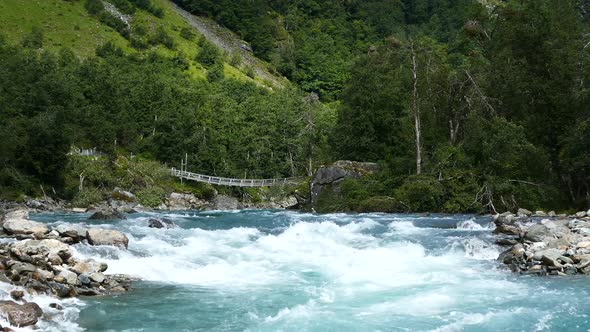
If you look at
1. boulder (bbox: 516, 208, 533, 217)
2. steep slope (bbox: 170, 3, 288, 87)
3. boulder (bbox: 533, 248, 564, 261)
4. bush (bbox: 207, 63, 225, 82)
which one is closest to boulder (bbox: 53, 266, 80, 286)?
boulder (bbox: 533, 248, 564, 261)

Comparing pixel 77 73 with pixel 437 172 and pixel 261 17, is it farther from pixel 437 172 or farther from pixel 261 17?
pixel 261 17

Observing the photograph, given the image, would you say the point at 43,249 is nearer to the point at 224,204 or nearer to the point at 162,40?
the point at 224,204

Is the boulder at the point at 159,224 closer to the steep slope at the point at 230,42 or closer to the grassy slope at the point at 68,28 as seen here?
the grassy slope at the point at 68,28

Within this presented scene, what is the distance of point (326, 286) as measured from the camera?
14.3 m

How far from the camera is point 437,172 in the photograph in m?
31.6

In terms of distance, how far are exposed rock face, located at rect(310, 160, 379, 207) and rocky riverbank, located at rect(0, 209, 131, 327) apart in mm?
22199

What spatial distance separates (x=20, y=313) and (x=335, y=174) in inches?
1101

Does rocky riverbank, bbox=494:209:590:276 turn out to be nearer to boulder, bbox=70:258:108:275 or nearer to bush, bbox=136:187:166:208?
boulder, bbox=70:258:108:275

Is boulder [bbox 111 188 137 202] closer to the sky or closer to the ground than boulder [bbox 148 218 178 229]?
closer to the ground

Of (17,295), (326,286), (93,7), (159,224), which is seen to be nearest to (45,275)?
(17,295)

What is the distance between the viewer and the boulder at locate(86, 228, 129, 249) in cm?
1695

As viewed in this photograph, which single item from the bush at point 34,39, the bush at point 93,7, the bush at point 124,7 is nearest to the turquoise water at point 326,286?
the bush at point 34,39

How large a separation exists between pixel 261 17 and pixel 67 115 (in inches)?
3750

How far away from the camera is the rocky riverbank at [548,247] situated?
1494 centimetres
